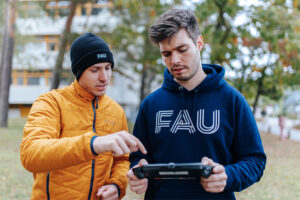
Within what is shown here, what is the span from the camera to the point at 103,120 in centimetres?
226

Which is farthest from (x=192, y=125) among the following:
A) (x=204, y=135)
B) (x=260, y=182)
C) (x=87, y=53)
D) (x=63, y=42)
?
(x=63, y=42)

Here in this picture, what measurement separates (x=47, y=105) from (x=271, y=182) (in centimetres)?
736

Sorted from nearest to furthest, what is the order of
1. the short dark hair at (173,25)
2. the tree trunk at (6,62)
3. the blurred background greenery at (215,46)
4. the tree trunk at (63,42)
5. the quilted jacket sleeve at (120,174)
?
the short dark hair at (173,25)
the quilted jacket sleeve at (120,174)
the blurred background greenery at (215,46)
the tree trunk at (63,42)
the tree trunk at (6,62)

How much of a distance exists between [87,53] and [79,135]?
1.94 feet

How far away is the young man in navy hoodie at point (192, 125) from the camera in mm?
1986

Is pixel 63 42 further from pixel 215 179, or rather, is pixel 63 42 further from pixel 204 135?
pixel 215 179

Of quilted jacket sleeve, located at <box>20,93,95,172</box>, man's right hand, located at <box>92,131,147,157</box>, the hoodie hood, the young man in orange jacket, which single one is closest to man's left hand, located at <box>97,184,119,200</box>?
the young man in orange jacket

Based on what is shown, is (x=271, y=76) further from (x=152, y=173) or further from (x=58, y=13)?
(x=152, y=173)

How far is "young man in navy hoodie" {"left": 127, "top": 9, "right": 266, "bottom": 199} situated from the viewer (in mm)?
1986

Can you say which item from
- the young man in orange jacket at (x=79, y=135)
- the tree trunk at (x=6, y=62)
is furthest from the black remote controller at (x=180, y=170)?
the tree trunk at (x=6, y=62)

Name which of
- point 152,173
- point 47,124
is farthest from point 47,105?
point 152,173

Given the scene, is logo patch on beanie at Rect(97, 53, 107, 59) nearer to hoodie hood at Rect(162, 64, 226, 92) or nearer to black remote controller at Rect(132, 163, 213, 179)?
hoodie hood at Rect(162, 64, 226, 92)

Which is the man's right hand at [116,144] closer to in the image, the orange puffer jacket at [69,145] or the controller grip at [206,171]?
the orange puffer jacket at [69,145]

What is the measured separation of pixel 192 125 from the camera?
82.1 inches
